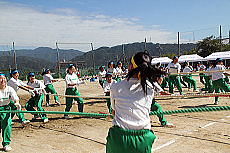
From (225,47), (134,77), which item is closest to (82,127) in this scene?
(134,77)

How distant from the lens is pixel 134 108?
248cm

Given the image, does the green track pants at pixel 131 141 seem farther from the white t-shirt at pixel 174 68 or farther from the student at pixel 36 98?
the white t-shirt at pixel 174 68

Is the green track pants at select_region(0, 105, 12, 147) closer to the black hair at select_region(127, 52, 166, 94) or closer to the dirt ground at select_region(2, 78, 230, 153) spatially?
the dirt ground at select_region(2, 78, 230, 153)

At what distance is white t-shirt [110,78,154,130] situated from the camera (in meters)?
2.48

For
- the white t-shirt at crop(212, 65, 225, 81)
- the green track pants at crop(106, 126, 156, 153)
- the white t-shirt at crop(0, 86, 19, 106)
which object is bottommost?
the green track pants at crop(106, 126, 156, 153)

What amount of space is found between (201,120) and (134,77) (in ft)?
15.9

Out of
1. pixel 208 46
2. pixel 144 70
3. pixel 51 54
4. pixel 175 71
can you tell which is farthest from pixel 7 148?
pixel 208 46

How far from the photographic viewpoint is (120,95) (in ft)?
8.28

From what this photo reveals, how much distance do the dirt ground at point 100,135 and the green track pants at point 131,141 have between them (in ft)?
7.43

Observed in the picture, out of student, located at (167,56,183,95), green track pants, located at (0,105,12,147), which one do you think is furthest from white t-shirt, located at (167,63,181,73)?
green track pants, located at (0,105,12,147)

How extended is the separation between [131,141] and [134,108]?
0.33 metres

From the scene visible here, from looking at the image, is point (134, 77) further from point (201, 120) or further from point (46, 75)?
point (46, 75)

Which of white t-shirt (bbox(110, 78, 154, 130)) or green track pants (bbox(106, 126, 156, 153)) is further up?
white t-shirt (bbox(110, 78, 154, 130))

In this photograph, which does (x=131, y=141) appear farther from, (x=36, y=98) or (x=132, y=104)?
(x=36, y=98)
